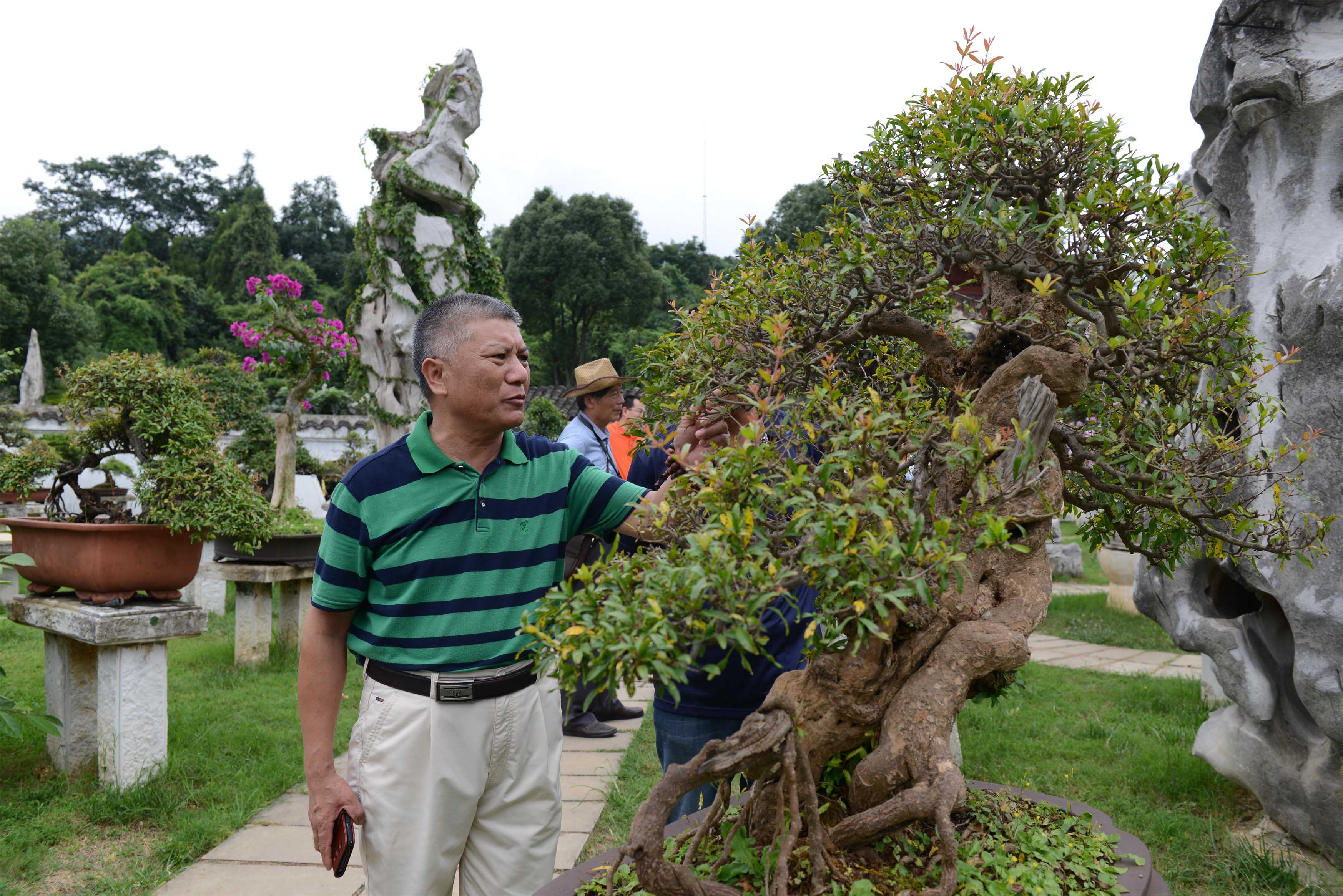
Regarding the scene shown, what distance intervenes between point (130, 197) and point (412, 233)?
149 ft

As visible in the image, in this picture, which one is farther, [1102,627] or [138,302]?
[138,302]

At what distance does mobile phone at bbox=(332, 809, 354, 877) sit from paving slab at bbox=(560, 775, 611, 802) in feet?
6.73

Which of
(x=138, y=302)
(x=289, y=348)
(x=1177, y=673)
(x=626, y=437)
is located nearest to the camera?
(x=626, y=437)

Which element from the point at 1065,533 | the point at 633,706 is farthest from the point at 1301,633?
the point at 1065,533

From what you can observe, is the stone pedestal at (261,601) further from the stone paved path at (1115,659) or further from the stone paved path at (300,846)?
the stone paved path at (1115,659)

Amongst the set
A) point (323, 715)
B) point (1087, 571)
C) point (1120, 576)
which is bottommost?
point (1087, 571)

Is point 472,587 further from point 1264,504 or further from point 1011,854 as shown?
point 1264,504

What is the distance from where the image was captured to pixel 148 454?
14.0 feet

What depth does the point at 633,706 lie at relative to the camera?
5832 millimetres

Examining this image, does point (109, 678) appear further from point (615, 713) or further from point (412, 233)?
point (412, 233)

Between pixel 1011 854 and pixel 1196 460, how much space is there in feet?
3.29

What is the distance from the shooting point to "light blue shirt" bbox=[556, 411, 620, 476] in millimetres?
4469

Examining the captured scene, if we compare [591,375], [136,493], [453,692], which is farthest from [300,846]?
[591,375]

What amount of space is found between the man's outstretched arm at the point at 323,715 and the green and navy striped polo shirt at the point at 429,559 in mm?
44
